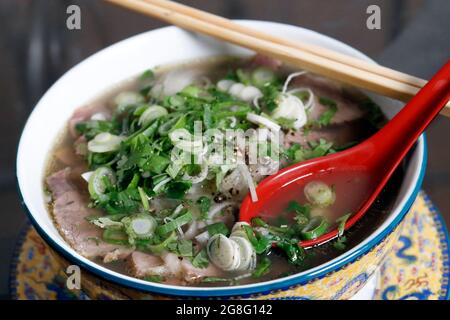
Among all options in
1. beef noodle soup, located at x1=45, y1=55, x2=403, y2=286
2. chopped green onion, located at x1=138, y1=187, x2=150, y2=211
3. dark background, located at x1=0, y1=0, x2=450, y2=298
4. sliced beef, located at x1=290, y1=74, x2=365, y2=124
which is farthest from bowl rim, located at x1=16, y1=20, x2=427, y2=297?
dark background, located at x1=0, y1=0, x2=450, y2=298

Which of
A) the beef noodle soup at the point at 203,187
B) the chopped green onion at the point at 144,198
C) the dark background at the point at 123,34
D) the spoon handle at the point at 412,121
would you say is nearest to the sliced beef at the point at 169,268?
the beef noodle soup at the point at 203,187

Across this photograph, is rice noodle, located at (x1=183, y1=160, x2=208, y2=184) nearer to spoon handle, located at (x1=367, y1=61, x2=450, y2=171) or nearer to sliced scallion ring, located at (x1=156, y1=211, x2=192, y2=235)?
sliced scallion ring, located at (x1=156, y1=211, x2=192, y2=235)

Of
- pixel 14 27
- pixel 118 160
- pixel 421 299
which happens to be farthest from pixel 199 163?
pixel 14 27

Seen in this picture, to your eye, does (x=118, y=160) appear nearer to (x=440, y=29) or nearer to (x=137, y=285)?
(x=137, y=285)

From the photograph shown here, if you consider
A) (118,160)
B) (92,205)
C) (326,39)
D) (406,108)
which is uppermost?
(326,39)

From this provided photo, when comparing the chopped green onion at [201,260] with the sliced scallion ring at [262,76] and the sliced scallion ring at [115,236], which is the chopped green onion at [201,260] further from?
the sliced scallion ring at [262,76]

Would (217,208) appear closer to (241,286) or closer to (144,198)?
(144,198)
